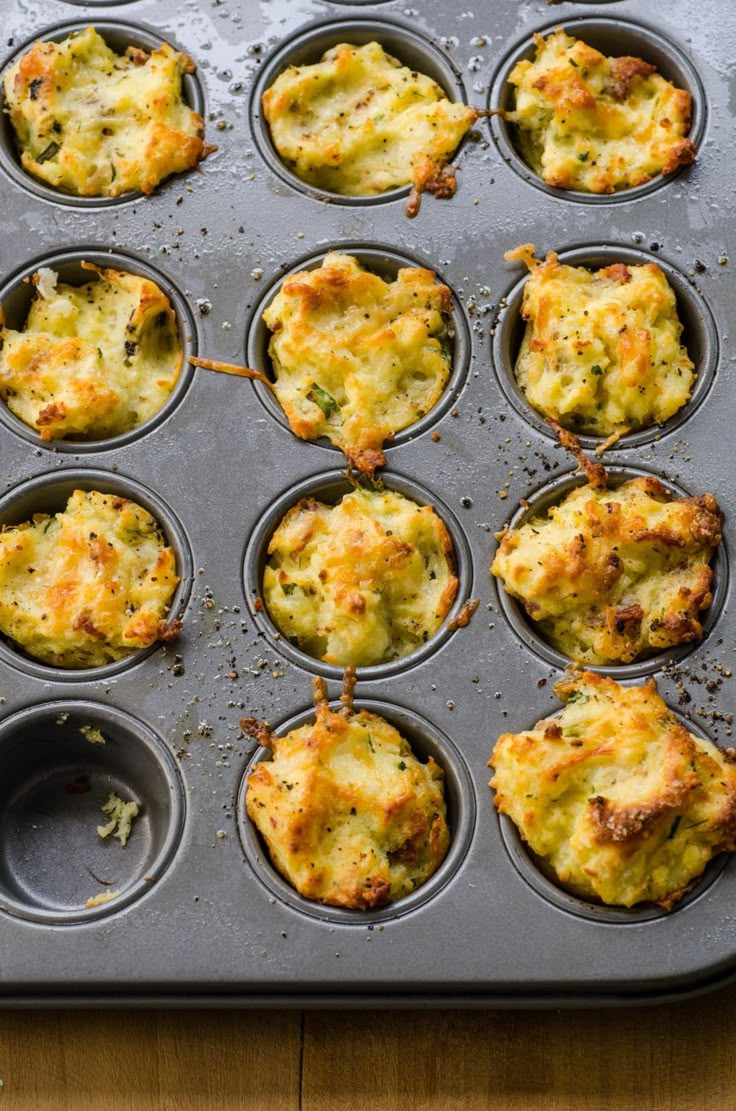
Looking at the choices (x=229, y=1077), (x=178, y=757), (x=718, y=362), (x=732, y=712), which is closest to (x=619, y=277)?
(x=718, y=362)

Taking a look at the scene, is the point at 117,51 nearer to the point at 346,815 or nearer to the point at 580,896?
the point at 346,815

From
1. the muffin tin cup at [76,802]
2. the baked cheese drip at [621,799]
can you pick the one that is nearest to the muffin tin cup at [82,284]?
the muffin tin cup at [76,802]

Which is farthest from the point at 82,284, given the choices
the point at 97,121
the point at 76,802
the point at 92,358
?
the point at 76,802

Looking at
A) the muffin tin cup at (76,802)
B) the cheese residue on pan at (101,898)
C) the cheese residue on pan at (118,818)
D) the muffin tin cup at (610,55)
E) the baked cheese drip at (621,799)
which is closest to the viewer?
the baked cheese drip at (621,799)

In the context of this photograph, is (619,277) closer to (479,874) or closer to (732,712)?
(732,712)

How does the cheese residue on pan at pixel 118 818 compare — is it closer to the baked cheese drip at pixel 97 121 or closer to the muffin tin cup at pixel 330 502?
the muffin tin cup at pixel 330 502

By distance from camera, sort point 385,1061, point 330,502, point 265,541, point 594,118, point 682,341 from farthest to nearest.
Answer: point 594,118 < point 682,341 < point 330,502 < point 265,541 < point 385,1061

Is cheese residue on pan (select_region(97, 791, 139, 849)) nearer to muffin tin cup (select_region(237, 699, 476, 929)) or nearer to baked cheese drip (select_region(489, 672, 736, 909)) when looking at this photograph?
muffin tin cup (select_region(237, 699, 476, 929))

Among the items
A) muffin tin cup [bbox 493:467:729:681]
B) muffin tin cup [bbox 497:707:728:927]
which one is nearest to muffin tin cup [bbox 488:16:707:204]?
muffin tin cup [bbox 493:467:729:681]
